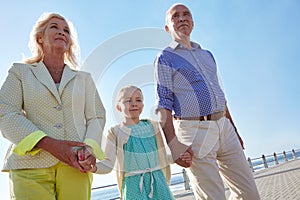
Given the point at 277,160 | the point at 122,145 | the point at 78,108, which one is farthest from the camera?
the point at 277,160

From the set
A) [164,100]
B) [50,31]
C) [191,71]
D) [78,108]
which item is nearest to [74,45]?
A: [50,31]

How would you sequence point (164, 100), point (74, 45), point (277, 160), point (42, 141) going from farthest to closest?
point (277, 160) → point (164, 100) → point (74, 45) → point (42, 141)

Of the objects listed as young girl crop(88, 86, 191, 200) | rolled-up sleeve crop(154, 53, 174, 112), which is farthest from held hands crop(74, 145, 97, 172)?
rolled-up sleeve crop(154, 53, 174, 112)

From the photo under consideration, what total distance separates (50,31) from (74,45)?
250mm

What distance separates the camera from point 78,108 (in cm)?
183

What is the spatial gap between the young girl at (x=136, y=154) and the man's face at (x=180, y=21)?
625 millimetres

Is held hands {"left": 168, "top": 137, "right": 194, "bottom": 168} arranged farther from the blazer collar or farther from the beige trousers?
the blazer collar

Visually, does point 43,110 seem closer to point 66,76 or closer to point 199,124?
point 66,76

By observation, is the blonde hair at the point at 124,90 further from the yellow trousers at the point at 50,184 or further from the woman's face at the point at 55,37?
the yellow trousers at the point at 50,184

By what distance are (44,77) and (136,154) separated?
1.12 meters

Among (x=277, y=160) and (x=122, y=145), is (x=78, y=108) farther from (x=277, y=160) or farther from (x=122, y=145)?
(x=277, y=160)

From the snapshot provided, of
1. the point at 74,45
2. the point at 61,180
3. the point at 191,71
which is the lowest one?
the point at 61,180

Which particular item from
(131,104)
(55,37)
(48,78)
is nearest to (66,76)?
(48,78)

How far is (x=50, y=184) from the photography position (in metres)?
1.56
